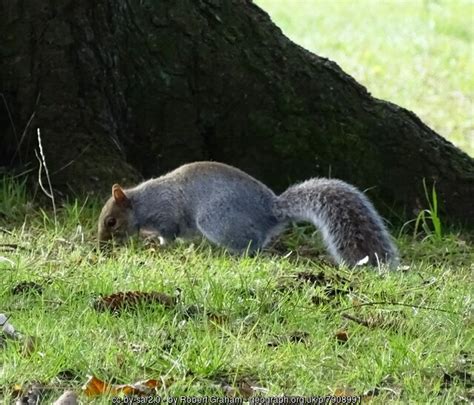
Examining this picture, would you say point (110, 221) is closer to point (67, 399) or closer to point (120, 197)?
point (120, 197)

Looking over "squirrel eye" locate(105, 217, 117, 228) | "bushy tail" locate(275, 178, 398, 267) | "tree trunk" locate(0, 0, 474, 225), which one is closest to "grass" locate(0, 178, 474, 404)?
"bushy tail" locate(275, 178, 398, 267)

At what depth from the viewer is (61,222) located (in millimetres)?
5578

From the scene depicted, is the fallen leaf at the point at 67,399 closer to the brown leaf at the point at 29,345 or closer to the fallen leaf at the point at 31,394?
the fallen leaf at the point at 31,394

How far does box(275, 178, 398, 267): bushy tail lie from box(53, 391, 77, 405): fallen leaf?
6.68ft

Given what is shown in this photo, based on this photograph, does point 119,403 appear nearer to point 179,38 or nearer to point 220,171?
point 220,171

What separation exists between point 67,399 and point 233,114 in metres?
3.25

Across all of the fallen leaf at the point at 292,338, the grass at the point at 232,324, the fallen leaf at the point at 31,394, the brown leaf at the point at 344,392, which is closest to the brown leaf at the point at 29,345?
the grass at the point at 232,324

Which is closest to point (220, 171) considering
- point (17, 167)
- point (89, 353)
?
point (17, 167)

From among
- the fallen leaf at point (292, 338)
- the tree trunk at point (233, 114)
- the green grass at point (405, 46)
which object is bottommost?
the fallen leaf at point (292, 338)

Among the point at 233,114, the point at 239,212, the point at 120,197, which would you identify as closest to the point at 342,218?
the point at 239,212

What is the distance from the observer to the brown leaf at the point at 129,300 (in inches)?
160

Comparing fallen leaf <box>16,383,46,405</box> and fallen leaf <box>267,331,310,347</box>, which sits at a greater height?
fallen leaf <box>267,331,310,347</box>

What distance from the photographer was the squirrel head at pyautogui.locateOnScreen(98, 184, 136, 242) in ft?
18.3

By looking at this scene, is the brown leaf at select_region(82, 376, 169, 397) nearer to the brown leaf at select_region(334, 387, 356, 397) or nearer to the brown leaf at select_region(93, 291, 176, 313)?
the brown leaf at select_region(334, 387, 356, 397)
